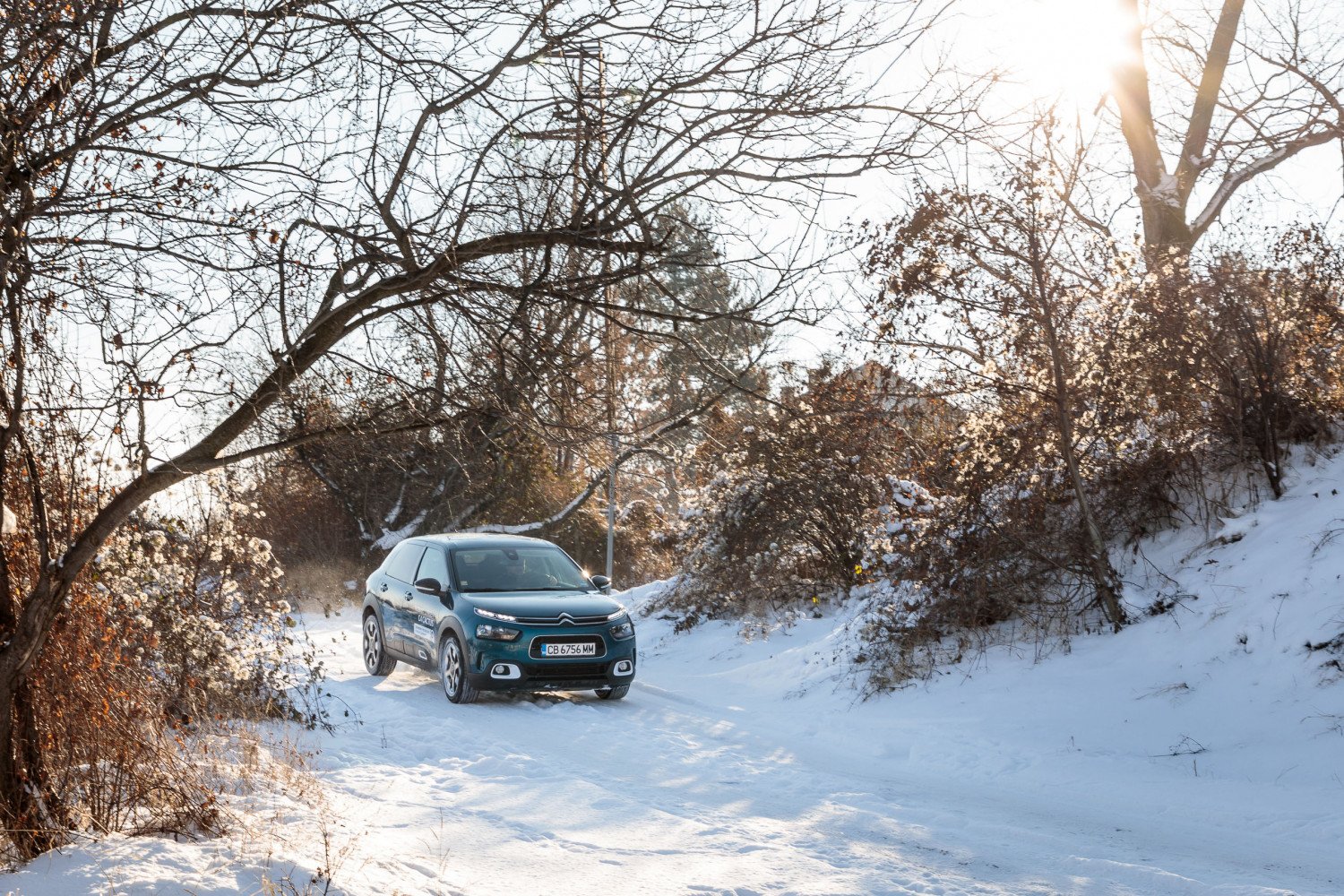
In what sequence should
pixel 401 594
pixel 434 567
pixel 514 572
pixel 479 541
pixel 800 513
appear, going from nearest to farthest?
pixel 514 572, pixel 434 567, pixel 479 541, pixel 401 594, pixel 800 513

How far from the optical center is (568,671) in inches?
486

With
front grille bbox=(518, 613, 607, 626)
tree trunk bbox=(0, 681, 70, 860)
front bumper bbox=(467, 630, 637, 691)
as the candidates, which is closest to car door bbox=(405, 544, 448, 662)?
front bumper bbox=(467, 630, 637, 691)

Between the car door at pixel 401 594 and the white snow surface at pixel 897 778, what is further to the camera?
the car door at pixel 401 594

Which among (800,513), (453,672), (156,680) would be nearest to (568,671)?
(453,672)

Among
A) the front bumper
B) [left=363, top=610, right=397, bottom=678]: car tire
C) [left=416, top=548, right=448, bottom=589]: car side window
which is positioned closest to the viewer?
the front bumper

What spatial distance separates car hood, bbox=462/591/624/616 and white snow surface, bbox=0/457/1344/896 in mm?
995

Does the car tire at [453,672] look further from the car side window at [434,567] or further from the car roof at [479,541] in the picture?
the car roof at [479,541]

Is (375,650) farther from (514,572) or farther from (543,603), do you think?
(543,603)

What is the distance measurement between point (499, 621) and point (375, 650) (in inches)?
123

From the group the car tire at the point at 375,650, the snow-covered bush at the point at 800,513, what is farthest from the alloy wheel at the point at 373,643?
the snow-covered bush at the point at 800,513

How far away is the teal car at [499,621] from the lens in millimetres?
12211

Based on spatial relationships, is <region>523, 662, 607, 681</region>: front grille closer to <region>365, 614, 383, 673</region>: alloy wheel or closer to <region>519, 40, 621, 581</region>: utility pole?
<region>365, 614, 383, 673</region>: alloy wheel

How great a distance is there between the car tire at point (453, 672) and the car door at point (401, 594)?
934 mm

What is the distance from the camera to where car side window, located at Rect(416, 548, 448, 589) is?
13469 millimetres
